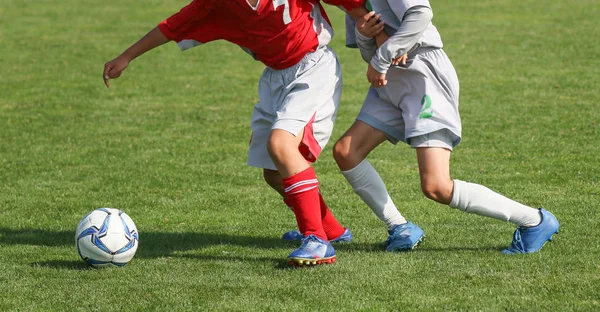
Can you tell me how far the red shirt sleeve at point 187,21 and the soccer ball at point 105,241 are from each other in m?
1.15

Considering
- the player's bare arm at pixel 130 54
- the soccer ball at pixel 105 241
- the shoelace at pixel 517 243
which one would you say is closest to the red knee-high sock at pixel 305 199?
the soccer ball at pixel 105 241

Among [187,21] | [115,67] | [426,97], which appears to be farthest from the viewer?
[115,67]

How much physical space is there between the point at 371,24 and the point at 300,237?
1545 millimetres

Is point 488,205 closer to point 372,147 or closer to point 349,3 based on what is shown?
point 372,147

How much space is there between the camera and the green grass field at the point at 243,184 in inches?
186

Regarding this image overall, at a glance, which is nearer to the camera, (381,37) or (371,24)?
(371,24)

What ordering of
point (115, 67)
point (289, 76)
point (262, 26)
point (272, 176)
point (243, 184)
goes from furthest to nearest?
point (243, 184) → point (272, 176) → point (115, 67) → point (289, 76) → point (262, 26)

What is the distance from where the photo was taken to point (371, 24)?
200 inches

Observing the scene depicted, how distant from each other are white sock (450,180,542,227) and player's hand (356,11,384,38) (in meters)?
0.96

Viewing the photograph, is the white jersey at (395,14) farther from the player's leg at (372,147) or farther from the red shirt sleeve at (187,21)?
the red shirt sleeve at (187,21)

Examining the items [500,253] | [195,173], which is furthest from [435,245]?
[195,173]

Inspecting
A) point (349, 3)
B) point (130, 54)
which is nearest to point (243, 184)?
point (130, 54)

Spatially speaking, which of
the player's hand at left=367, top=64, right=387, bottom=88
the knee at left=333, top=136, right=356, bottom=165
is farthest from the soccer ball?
the player's hand at left=367, top=64, right=387, bottom=88

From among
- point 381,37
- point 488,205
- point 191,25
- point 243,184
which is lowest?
point 243,184
